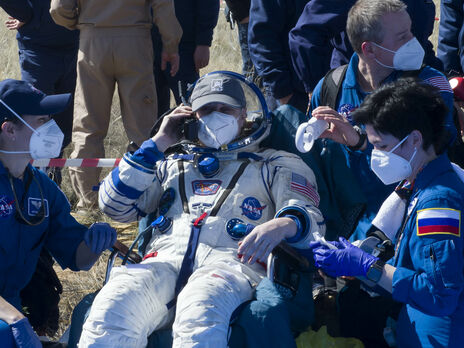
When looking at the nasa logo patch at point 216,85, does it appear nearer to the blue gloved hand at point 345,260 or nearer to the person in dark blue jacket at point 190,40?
the blue gloved hand at point 345,260

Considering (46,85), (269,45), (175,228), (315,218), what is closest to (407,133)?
(315,218)

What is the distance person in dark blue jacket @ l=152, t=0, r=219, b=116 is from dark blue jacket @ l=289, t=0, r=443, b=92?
1.53 meters

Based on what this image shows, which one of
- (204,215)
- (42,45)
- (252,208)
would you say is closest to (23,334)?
(204,215)

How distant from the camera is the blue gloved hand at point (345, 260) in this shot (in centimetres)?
329

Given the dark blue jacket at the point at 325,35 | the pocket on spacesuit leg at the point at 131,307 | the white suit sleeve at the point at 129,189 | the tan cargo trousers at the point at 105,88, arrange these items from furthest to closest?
1. the tan cargo trousers at the point at 105,88
2. the dark blue jacket at the point at 325,35
3. the white suit sleeve at the point at 129,189
4. the pocket on spacesuit leg at the point at 131,307

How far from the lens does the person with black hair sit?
3.15 metres

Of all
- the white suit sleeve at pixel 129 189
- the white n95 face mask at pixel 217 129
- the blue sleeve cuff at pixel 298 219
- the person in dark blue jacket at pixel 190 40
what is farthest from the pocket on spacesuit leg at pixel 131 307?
the person in dark blue jacket at pixel 190 40

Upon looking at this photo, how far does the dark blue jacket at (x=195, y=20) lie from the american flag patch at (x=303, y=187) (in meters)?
2.98

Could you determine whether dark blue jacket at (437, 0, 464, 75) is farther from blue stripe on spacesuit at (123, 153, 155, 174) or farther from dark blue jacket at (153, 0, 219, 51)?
blue stripe on spacesuit at (123, 153, 155, 174)

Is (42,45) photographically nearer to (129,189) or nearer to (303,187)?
(129,189)

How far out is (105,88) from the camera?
6191 mm

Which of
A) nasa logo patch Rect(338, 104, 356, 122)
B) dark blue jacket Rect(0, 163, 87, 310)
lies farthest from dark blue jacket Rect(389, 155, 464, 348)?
dark blue jacket Rect(0, 163, 87, 310)

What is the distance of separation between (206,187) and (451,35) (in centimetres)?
313

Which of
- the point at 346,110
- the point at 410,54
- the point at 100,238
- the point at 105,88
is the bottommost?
the point at 105,88
